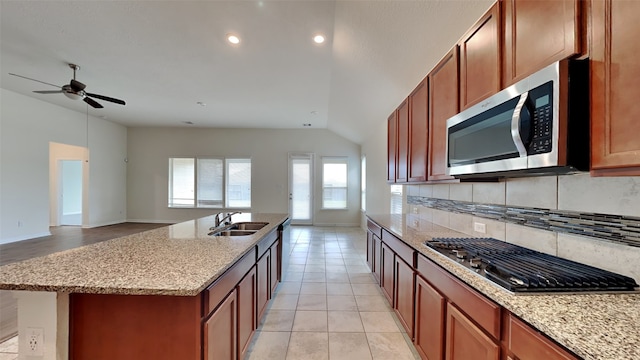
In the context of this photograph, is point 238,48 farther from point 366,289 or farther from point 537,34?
point 366,289

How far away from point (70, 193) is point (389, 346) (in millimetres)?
10236

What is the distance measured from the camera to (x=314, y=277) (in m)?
3.44

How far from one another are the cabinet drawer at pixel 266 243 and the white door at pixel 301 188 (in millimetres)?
4780

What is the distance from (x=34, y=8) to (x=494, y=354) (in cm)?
450

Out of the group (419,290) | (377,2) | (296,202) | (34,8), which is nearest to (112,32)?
(34,8)

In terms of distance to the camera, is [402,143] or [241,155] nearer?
[402,143]

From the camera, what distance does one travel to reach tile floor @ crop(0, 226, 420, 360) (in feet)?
6.33

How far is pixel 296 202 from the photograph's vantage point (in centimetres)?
759

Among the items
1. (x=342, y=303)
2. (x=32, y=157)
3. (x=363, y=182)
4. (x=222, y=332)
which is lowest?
(x=342, y=303)

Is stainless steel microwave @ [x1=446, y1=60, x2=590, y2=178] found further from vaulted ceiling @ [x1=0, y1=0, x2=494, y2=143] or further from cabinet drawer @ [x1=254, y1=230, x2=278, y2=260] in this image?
cabinet drawer @ [x1=254, y1=230, x2=278, y2=260]

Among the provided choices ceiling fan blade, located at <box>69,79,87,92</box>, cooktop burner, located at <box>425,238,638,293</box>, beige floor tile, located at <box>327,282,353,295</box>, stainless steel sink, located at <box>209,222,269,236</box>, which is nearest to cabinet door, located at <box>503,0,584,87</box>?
cooktop burner, located at <box>425,238,638,293</box>

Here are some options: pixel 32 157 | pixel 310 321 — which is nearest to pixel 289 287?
pixel 310 321

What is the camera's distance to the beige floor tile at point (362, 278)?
3.26 meters

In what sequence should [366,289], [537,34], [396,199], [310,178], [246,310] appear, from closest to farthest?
[537,34]
[246,310]
[366,289]
[396,199]
[310,178]
